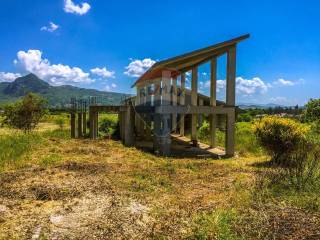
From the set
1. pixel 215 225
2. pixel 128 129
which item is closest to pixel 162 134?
pixel 128 129

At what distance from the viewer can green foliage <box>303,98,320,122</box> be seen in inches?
913

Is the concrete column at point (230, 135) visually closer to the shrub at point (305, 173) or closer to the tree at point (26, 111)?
the shrub at point (305, 173)

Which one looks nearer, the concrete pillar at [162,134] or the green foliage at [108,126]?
the concrete pillar at [162,134]

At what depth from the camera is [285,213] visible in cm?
605

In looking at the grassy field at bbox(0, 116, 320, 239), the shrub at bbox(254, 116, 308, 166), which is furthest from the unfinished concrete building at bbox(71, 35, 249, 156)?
the grassy field at bbox(0, 116, 320, 239)

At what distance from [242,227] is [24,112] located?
1070 inches

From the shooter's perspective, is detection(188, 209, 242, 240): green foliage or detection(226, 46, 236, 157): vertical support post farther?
detection(226, 46, 236, 157): vertical support post

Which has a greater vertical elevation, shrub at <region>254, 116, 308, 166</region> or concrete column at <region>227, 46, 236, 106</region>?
concrete column at <region>227, 46, 236, 106</region>

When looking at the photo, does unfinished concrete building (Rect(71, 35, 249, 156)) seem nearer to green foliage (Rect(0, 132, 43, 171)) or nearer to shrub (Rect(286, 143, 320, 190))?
green foliage (Rect(0, 132, 43, 171))

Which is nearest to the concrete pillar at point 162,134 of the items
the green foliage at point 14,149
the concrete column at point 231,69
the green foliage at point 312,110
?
the concrete column at point 231,69

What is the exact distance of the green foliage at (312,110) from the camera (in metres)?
23.2

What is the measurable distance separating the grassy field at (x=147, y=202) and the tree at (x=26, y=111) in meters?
18.1

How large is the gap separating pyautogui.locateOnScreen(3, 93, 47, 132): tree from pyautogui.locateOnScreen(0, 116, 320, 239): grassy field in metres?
18.1

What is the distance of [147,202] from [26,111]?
24633mm
